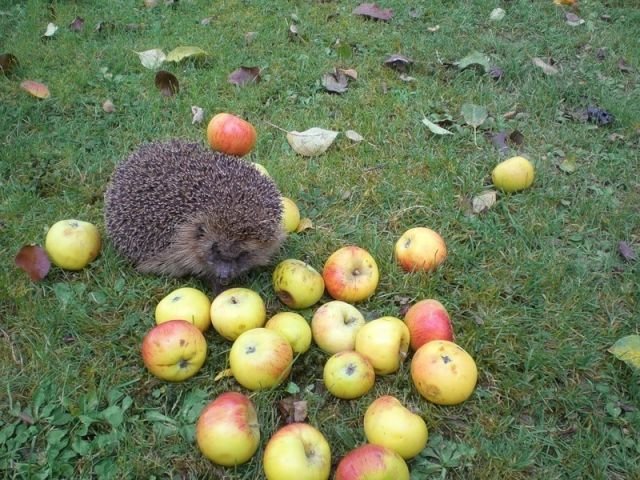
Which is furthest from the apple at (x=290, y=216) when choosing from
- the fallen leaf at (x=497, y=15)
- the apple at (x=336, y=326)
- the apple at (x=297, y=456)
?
the fallen leaf at (x=497, y=15)

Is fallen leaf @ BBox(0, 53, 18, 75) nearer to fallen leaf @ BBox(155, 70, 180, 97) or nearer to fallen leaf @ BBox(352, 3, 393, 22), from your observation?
fallen leaf @ BBox(155, 70, 180, 97)

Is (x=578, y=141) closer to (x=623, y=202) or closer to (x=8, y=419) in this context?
(x=623, y=202)

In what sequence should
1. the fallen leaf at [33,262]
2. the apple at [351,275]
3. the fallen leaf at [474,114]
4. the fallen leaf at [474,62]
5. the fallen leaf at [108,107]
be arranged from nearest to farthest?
1. the apple at [351,275]
2. the fallen leaf at [33,262]
3. the fallen leaf at [474,114]
4. the fallen leaf at [108,107]
5. the fallen leaf at [474,62]

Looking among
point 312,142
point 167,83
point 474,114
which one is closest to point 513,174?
point 474,114

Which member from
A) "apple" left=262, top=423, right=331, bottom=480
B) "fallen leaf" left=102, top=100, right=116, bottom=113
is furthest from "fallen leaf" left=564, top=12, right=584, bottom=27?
"apple" left=262, top=423, right=331, bottom=480

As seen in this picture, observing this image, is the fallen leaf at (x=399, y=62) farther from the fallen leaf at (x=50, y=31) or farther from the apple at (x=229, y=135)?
the fallen leaf at (x=50, y=31)

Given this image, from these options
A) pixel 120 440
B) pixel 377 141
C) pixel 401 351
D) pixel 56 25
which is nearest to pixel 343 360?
pixel 401 351

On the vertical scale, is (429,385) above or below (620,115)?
above
